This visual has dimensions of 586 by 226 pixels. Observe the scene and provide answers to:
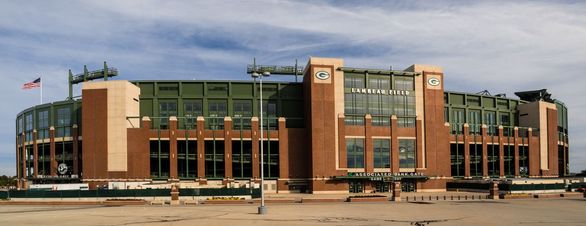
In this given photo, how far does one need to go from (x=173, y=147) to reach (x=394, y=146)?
39.5 metres

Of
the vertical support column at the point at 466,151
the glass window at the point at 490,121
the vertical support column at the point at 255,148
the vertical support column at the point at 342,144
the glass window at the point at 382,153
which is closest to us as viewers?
the vertical support column at the point at 342,144

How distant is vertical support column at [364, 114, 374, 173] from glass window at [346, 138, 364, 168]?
0.71 meters

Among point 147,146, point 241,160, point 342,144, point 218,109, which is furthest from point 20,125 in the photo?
point 342,144

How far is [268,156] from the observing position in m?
104

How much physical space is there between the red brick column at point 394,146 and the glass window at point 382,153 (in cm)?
71

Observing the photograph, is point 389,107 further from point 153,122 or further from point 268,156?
point 153,122

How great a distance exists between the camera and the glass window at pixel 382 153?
104m

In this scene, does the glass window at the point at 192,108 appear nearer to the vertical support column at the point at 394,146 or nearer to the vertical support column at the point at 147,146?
the vertical support column at the point at 147,146

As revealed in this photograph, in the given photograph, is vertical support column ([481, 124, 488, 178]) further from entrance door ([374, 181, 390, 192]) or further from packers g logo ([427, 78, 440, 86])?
entrance door ([374, 181, 390, 192])

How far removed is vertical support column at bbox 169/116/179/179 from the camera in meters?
101

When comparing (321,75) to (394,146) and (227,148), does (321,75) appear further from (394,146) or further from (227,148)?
(227,148)

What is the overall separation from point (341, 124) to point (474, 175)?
3501 cm

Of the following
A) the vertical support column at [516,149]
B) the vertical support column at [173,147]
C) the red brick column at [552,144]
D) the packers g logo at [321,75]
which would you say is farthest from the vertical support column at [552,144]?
the vertical support column at [173,147]

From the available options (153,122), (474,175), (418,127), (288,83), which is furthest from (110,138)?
(474,175)
